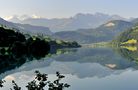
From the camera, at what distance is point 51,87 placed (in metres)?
20.5

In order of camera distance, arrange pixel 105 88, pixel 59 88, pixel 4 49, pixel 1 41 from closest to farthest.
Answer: pixel 59 88
pixel 105 88
pixel 4 49
pixel 1 41

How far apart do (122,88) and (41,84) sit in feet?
142

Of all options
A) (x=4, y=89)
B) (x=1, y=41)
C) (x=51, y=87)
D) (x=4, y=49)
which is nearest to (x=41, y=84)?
(x=51, y=87)

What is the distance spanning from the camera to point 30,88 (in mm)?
20562

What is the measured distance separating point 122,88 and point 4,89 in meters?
21.1

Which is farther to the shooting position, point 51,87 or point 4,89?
point 4,89

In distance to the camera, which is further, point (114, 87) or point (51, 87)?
point (114, 87)

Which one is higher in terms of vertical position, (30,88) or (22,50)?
(30,88)

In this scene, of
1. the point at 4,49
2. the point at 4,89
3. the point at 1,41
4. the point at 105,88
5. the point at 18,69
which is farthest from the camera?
the point at 1,41

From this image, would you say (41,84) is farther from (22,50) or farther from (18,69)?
(22,50)

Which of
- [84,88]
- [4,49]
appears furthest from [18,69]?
[4,49]

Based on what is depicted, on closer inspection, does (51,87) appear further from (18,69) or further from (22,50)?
(22,50)

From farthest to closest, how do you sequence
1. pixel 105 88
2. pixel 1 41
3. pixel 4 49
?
pixel 1 41 → pixel 4 49 → pixel 105 88

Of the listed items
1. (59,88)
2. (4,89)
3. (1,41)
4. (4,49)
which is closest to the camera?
(59,88)
